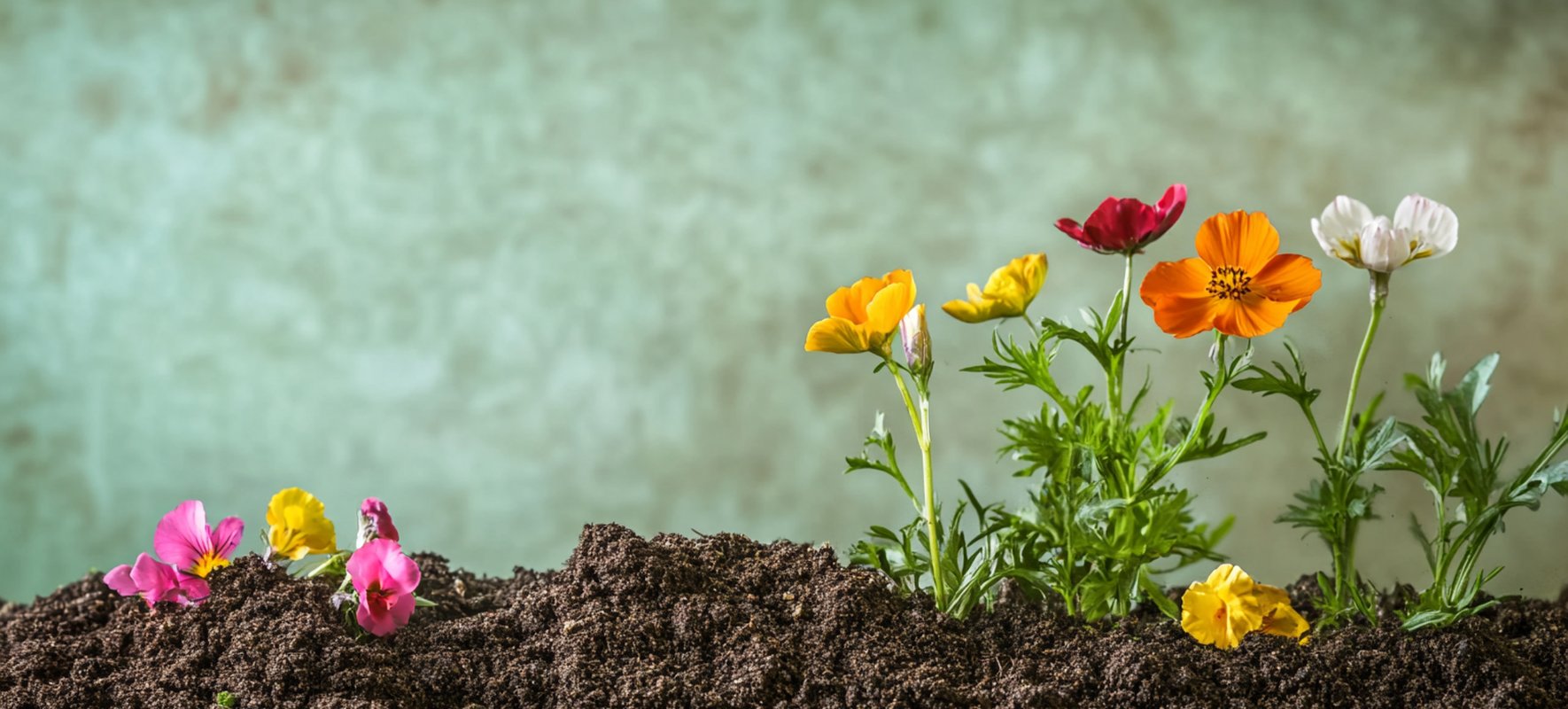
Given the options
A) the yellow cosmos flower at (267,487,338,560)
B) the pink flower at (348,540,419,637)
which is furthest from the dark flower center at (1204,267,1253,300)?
the yellow cosmos flower at (267,487,338,560)

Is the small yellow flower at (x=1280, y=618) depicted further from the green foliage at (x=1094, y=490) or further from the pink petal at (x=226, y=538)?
the pink petal at (x=226, y=538)

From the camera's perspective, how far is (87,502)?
278cm

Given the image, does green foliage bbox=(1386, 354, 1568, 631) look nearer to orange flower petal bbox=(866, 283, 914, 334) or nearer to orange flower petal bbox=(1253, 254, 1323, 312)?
orange flower petal bbox=(1253, 254, 1323, 312)

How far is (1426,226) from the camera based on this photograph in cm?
123

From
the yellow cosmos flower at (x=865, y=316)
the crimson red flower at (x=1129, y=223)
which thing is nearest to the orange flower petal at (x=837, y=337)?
the yellow cosmos flower at (x=865, y=316)

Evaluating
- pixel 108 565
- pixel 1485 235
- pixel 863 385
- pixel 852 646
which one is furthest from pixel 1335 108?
pixel 108 565

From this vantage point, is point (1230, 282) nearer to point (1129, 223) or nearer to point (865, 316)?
A: point (1129, 223)

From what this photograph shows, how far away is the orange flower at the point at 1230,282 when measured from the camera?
3.98ft

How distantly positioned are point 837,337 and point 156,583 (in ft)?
2.33

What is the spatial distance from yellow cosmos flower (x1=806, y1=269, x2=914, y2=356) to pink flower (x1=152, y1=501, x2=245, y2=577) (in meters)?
0.63

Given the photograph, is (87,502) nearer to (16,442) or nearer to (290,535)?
(16,442)

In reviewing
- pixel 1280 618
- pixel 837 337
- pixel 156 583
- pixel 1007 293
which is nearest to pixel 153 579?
pixel 156 583

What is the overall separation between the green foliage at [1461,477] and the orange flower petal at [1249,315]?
8.4 inches

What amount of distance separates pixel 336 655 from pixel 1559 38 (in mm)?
2517
